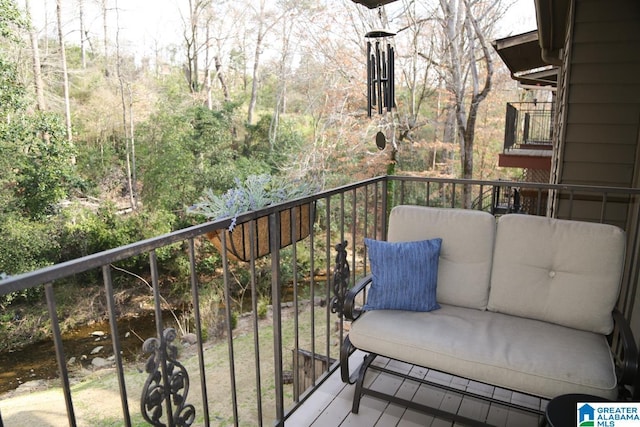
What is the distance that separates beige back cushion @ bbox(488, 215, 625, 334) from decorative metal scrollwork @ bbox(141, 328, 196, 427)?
5.17ft

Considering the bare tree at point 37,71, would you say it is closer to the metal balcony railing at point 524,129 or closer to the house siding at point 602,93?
the metal balcony railing at point 524,129

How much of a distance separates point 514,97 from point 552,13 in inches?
486

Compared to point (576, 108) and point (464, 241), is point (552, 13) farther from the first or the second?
point (464, 241)

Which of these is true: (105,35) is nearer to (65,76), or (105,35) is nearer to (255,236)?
(65,76)

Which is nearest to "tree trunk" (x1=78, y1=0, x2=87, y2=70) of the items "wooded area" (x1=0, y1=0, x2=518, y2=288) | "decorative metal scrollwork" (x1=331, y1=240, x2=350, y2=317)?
"wooded area" (x1=0, y1=0, x2=518, y2=288)

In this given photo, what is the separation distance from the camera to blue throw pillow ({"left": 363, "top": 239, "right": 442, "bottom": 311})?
2.14 meters

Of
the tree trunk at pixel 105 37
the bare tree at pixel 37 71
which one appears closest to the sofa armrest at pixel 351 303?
the bare tree at pixel 37 71

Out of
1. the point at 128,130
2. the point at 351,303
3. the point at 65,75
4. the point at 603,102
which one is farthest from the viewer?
the point at 128,130

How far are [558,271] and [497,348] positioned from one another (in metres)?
0.55

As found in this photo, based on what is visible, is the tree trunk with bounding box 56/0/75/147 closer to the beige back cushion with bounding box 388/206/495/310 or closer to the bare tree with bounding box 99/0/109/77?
the bare tree with bounding box 99/0/109/77

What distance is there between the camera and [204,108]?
44.9 feet

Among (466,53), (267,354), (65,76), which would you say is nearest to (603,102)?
(267,354)

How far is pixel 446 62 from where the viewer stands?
10805mm

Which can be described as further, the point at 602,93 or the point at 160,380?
the point at 602,93
